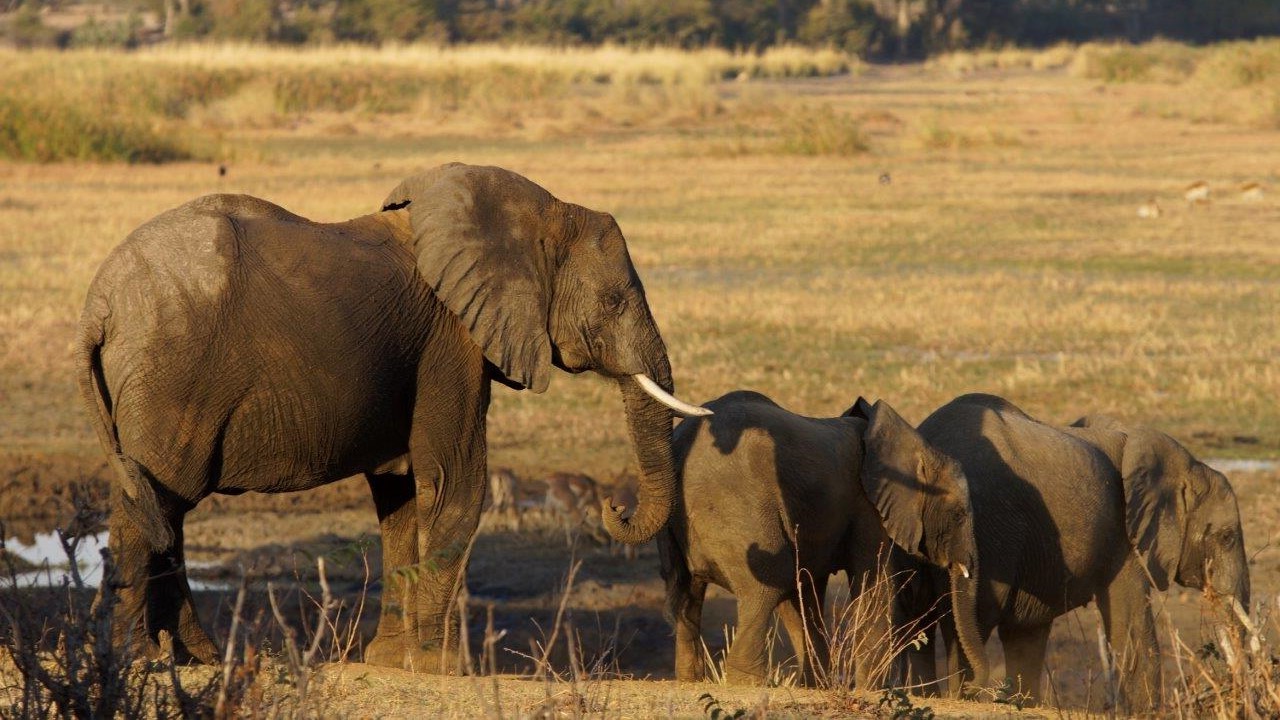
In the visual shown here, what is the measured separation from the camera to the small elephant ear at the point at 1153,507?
7.95 metres

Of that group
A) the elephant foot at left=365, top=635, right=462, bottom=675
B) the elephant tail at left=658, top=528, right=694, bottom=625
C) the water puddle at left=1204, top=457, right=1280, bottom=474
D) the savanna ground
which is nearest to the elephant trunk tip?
the savanna ground

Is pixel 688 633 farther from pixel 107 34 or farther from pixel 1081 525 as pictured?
pixel 107 34

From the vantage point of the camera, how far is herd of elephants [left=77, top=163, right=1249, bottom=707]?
6.42 meters

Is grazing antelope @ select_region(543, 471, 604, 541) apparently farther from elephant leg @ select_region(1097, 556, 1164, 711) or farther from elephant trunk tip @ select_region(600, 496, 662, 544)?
elephant trunk tip @ select_region(600, 496, 662, 544)

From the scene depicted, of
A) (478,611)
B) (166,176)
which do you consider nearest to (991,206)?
(166,176)

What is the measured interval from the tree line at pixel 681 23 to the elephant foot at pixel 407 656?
62.2m

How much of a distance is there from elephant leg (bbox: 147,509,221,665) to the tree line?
6237 centimetres

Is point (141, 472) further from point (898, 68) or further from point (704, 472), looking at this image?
point (898, 68)

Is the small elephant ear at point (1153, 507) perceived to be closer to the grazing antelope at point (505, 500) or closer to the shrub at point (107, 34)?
the grazing antelope at point (505, 500)

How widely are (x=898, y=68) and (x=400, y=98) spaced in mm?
30316

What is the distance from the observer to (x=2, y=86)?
3106cm

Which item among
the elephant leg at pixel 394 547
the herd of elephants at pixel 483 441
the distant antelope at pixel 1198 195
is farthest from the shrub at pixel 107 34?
the herd of elephants at pixel 483 441

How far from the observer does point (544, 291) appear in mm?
6941

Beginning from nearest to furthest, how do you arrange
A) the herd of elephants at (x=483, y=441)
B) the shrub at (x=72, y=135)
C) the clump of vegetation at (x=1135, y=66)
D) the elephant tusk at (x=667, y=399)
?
the herd of elephants at (x=483, y=441) < the elephant tusk at (x=667, y=399) < the shrub at (x=72, y=135) < the clump of vegetation at (x=1135, y=66)
